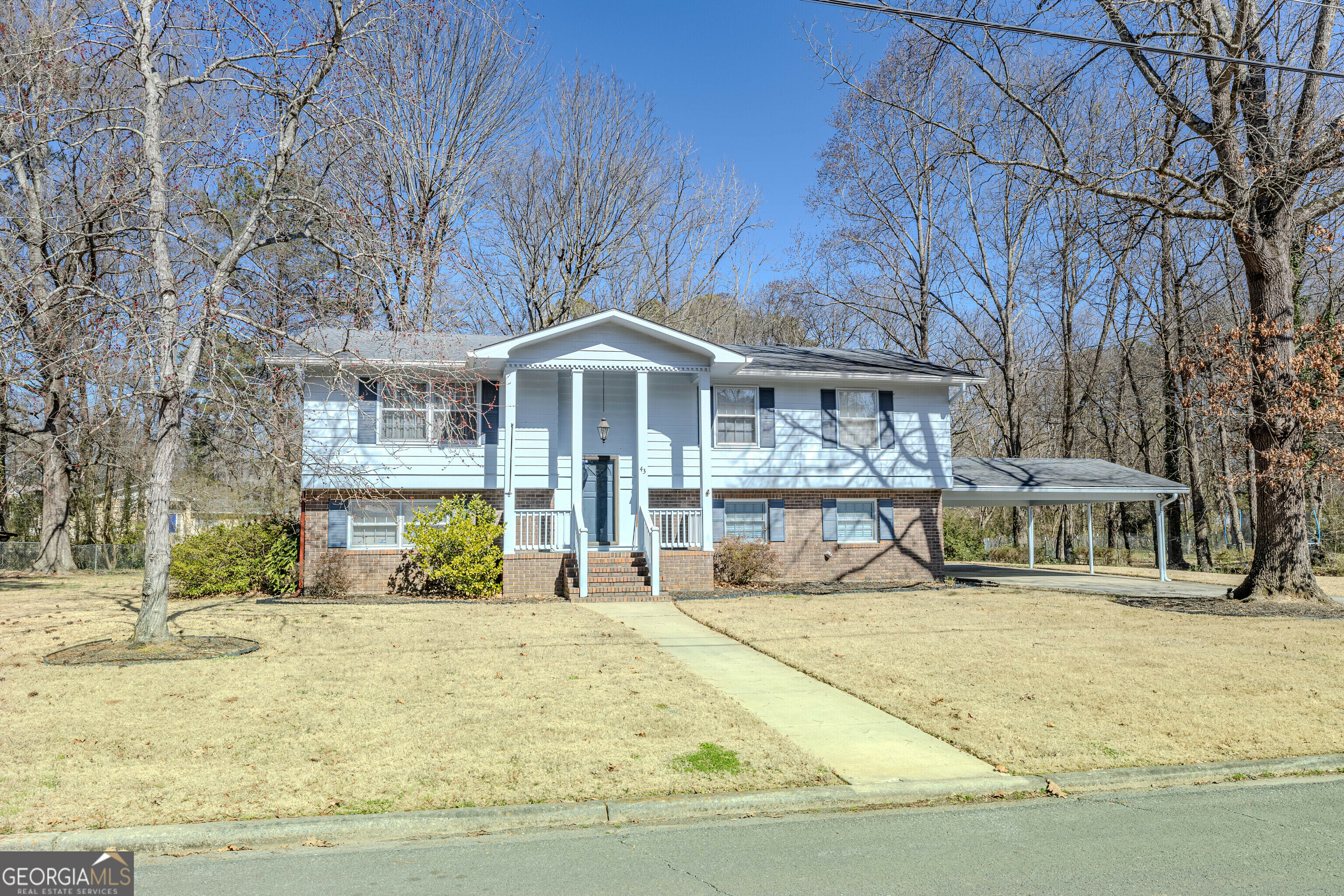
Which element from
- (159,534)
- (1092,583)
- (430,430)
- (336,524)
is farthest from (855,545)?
(159,534)

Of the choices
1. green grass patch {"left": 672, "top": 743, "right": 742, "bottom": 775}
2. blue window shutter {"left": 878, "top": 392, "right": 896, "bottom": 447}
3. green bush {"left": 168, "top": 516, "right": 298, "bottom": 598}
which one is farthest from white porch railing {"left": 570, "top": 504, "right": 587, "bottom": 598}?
green grass patch {"left": 672, "top": 743, "right": 742, "bottom": 775}

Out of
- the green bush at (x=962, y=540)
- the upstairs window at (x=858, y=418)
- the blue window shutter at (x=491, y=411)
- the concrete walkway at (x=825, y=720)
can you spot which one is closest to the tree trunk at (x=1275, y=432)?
the upstairs window at (x=858, y=418)

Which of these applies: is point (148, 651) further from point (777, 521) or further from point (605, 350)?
point (777, 521)

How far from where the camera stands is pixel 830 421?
20.9 metres

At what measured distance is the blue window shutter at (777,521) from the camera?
805 inches

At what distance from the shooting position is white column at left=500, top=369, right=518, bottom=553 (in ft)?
58.1

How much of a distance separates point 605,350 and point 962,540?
2278cm

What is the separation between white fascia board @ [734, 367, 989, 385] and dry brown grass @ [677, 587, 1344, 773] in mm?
6364

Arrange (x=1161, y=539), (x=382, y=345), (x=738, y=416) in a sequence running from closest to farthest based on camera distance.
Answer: (x=382, y=345) < (x=738, y=416) < (x=1161, y=539)

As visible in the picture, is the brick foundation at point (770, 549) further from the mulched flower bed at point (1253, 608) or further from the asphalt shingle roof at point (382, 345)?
the mulched flower bed at point (1253, 608)

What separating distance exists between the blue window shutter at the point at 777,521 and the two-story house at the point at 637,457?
4cm

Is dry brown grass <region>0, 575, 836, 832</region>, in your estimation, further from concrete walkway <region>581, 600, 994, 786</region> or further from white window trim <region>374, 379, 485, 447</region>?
white window trim <region>374, 379, 485, 447</region>

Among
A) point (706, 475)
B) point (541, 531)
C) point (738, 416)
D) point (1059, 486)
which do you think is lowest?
point (541, 531)

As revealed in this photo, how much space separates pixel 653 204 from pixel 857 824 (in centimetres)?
2975
